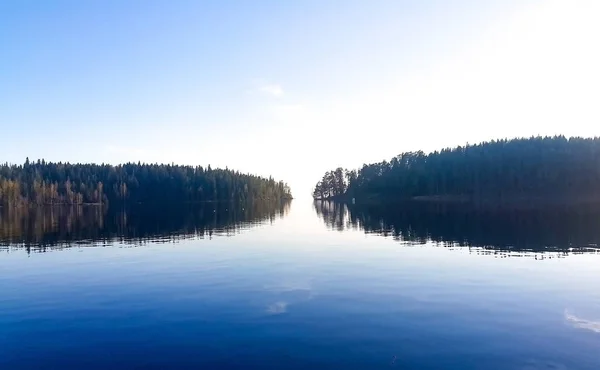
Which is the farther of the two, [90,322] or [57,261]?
[57,261]

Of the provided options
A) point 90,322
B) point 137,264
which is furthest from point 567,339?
point 137,264

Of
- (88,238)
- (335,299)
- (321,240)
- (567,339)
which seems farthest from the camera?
(88,238)

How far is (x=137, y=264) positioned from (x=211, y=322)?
24.3 m

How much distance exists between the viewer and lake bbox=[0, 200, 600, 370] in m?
20.3

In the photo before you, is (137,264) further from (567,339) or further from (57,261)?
(567,339)

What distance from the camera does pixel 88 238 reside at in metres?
74.2

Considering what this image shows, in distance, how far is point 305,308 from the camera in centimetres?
2838

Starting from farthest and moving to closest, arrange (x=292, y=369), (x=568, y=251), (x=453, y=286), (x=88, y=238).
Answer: (x=88, y=238) → (x=568, y=251) → (x=453, y=286) → (x=292, y=369)

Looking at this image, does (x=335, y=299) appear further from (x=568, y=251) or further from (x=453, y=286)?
Answer: (x=568, y=251)

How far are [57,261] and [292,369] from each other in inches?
1583

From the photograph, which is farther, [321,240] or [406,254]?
[321,240]

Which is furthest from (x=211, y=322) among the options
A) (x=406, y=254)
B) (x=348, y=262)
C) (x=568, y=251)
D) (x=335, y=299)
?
(x=568, y=251)

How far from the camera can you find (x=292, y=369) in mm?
18812

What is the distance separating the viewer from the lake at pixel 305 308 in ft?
66.7
